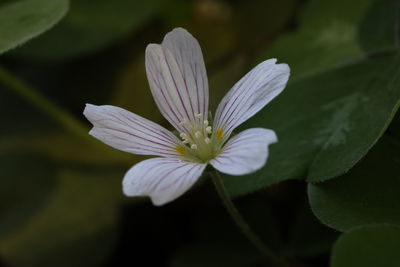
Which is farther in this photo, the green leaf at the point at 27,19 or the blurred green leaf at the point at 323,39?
the blurred green leaf at the point at 323,39

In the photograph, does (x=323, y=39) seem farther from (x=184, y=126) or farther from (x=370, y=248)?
(x=370, y=248)

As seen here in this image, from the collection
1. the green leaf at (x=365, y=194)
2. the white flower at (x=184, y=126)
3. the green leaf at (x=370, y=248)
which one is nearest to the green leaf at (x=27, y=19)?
the white flower at (x=184, y=126)

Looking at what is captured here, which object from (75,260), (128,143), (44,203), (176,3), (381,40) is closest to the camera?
→ (128,143)

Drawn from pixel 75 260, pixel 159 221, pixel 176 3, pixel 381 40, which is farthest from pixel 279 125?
pixel 176 3

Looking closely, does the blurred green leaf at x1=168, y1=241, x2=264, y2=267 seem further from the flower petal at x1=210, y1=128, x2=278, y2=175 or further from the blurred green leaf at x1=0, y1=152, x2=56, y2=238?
the flower petal at x1=210, y1=128, x2=278, y2=175

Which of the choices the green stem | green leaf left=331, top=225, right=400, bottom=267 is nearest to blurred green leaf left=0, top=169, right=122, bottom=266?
the green stem

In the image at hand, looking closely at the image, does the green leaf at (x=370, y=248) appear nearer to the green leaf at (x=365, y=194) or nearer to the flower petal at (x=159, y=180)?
the green leaf at (x=365, y=194)

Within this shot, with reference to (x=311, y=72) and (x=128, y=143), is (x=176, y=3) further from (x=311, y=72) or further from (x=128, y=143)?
(x=128, y=143)
